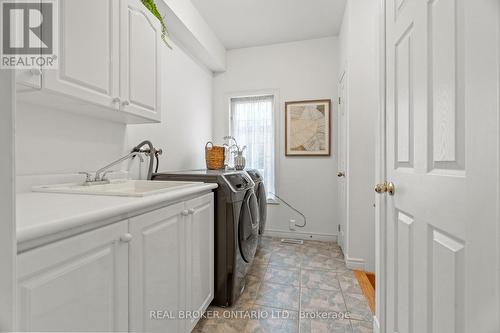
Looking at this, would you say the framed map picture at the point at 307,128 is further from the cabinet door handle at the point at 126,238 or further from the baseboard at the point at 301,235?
the cabinet door handle at the point at 126,238

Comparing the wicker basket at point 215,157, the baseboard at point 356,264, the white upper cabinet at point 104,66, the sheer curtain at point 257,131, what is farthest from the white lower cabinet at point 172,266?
the sheer curtain at point 257,131

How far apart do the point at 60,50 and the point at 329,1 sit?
2.48 meters

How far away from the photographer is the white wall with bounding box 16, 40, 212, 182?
1200 millimetres

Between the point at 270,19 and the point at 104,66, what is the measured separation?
7.07 feet

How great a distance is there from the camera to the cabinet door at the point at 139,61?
1.38m

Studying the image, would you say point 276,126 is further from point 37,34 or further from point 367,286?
point 37,34

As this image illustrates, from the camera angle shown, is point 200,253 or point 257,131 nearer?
point 200,253

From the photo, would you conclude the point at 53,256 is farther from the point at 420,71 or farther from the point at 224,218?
the point at 420,71

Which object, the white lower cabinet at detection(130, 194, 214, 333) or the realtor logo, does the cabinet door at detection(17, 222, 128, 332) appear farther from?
the realtor logo

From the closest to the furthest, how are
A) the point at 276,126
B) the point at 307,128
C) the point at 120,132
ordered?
the point at 120,132
the point at 307,128
the point at 276,126

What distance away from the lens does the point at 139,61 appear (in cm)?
151

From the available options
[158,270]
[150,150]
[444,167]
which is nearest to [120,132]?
[150,150]

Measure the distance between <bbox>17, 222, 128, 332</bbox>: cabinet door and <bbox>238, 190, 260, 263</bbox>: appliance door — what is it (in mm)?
993

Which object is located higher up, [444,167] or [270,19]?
[270,19]
